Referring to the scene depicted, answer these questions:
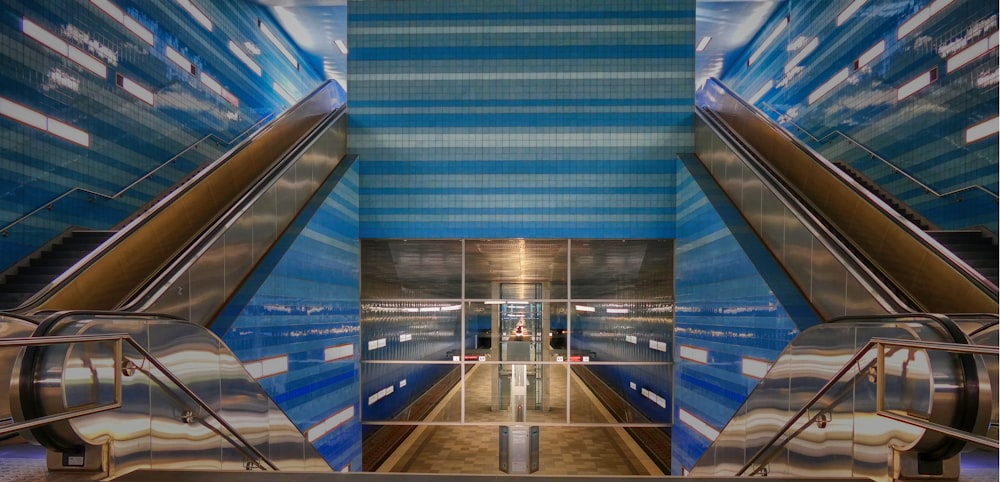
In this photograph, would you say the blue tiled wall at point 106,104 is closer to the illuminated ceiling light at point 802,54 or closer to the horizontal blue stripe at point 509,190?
the horizontal blue stripe at point 509,190

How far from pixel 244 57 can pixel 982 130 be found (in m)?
14.2

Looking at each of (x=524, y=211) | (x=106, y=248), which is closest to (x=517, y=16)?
(x=524, y=211)

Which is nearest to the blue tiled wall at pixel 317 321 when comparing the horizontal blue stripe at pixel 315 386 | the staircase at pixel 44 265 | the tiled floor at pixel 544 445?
the horizontal blue stripe at pixel 315 386

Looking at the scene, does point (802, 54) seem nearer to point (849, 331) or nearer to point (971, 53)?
point (971, 53)

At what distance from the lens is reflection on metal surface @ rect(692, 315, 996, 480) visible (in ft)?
7.95

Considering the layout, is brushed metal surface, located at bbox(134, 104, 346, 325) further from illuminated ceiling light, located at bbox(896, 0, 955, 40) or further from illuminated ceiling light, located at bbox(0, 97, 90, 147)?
illuminated ceiling light, located at bbox(896, 0, 955, 40)

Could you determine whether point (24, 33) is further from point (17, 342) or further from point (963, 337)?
point (963, 337)

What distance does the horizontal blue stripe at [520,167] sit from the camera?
10.2m

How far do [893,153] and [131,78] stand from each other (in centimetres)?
1275

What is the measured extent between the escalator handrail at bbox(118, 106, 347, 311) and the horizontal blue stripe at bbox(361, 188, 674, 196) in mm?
1693

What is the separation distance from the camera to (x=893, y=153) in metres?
9.11

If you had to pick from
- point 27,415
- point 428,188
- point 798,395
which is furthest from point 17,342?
point 428,188

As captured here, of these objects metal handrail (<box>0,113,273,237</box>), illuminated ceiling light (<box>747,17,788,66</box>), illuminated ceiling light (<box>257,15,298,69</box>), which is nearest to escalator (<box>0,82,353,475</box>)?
metal handrail (<box>0,113,273,237</box>)

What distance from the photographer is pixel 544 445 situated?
1147 cm
